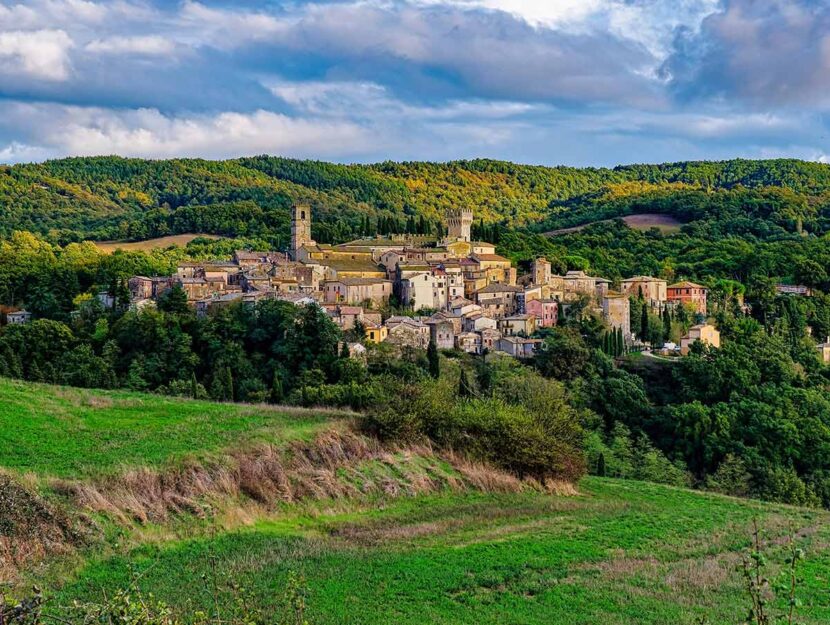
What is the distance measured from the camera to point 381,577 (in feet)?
54.1

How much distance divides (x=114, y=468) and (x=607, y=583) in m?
11.0

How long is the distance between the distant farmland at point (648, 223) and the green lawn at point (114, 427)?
8600 cm

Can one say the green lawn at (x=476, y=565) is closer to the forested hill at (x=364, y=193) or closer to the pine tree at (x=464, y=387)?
the pine tree at (x=464, y=387)

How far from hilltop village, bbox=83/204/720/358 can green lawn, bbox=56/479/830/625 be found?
99.7 ft

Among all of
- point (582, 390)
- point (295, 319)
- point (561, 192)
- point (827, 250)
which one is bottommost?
point (582, 390)

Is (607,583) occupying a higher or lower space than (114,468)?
lower

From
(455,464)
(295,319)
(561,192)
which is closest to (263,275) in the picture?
A: (295,319)

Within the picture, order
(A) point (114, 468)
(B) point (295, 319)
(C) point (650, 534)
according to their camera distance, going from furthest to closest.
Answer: (B) point (295, 319)
(C) point (650, 534)
(A) point (114, 468)

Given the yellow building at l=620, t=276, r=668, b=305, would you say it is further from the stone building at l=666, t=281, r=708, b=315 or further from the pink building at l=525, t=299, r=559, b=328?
the pink building at l=525, t=299, r=559, b=328

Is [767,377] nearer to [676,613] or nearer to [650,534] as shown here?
[650,534]

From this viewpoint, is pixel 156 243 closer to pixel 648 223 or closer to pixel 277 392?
pixel 277 392

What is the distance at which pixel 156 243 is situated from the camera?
300ft

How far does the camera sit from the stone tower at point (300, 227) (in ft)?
239

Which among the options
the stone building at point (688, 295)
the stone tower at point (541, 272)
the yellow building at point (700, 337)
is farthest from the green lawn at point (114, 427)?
the stone building at point (688, 295)
